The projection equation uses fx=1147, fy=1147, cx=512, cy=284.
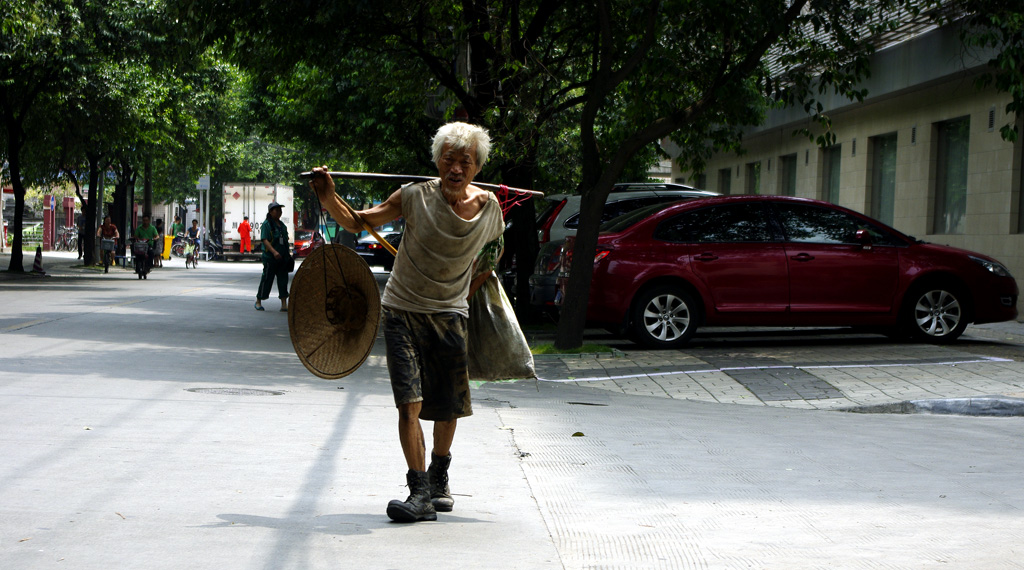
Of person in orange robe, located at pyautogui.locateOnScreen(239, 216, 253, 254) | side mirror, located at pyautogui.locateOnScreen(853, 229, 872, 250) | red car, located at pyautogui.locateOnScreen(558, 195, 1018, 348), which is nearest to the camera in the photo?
red car, located at pyautogui.locateOnScreen(558, 195, 1018, 348)

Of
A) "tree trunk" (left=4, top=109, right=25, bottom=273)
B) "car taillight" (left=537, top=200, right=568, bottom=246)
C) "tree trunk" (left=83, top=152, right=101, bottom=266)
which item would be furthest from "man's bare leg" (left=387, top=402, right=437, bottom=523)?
"tree trunk" (left=83, top=152, right=101, bottom=266)

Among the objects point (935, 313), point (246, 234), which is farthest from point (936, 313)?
point (246, 234)

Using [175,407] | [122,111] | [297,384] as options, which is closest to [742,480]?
[175,407]

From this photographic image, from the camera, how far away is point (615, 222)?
13891mm

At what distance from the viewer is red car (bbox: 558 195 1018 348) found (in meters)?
12.7

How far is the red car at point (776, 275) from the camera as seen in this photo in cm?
1267

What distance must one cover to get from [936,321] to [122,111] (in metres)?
20.1

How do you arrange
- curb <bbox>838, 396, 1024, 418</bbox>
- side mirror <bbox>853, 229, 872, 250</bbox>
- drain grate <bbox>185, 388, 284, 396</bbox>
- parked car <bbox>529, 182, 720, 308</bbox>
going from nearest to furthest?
drain grate <bbox>185, 388, 284, 396</bbox>, curb <bbox>838, 396, 1024, 418</bbox>, side mirror <bbox>853, 229, 872, 250</bbox>, parked car <bbox>529, 182, 720, 308</bbox>

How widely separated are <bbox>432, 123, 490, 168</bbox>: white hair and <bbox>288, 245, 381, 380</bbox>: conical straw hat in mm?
754

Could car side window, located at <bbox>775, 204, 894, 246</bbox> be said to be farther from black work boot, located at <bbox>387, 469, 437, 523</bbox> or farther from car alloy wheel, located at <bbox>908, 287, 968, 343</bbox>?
black work boot, located at <bbox>387, 469, 437, 523</bbox>

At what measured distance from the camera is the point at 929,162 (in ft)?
Result: 65.6

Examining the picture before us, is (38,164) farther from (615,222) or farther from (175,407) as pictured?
(175,407)

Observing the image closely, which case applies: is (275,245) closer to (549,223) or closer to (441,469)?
(549,223)

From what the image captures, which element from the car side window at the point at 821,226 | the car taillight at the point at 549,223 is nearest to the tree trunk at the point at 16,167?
the car taillight at the point at 549,223
